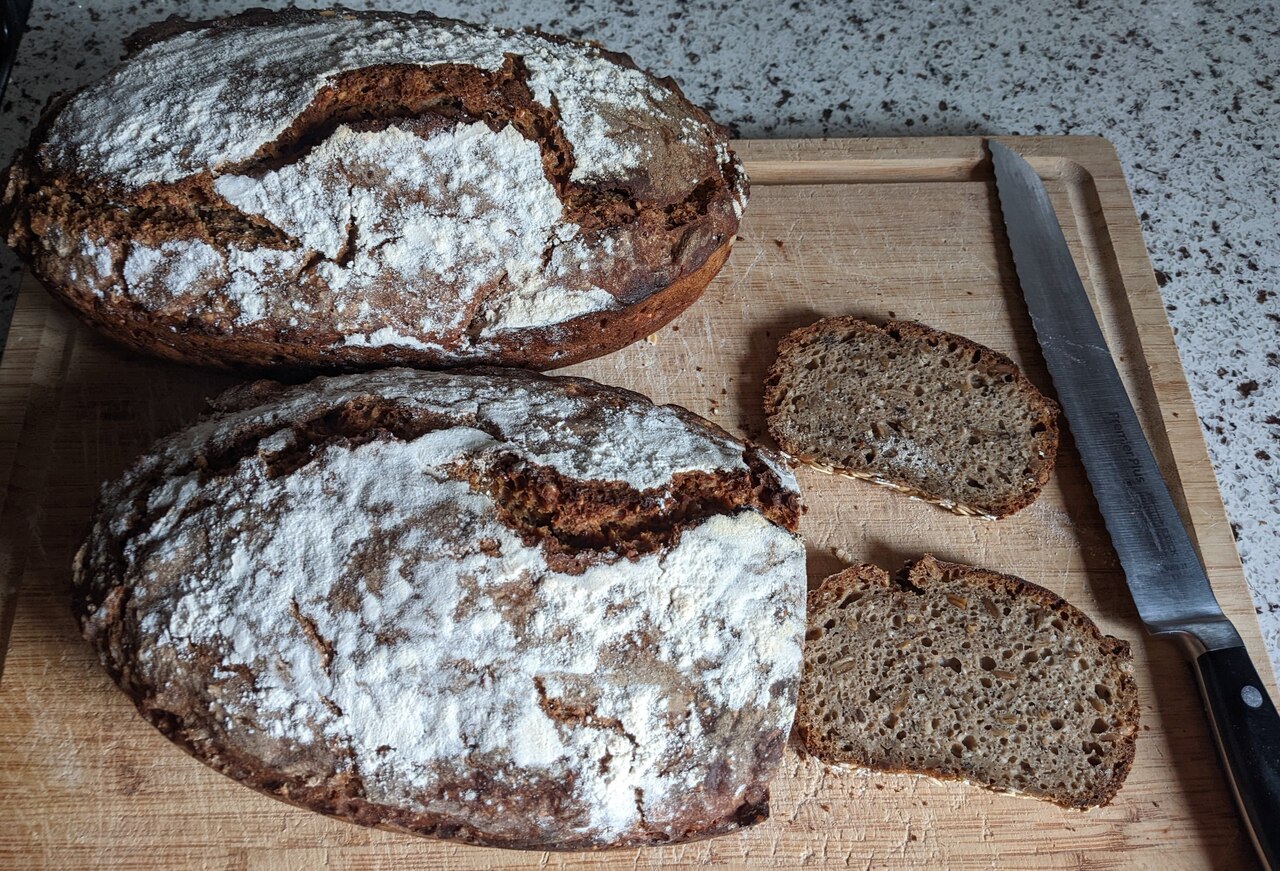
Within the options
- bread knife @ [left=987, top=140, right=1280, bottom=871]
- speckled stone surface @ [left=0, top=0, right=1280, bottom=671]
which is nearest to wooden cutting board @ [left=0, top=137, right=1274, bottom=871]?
bread knife @ [left=987, top=140, right=1280, bottom=871]

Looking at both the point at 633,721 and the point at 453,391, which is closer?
the point at 633,721

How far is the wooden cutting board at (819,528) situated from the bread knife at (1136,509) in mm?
56

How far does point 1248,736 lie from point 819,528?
93 cm

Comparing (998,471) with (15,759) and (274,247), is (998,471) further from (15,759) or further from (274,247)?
(15,759)

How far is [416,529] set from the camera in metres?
1.46

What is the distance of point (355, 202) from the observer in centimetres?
170

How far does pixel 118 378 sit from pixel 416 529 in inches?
39.5

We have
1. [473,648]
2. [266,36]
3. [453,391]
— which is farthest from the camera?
[266,36]

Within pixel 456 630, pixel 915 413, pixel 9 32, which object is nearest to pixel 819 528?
pixel 915 413

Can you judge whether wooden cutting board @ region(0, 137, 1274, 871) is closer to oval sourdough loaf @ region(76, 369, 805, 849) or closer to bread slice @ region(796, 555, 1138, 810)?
bread slice @ region(796, 555, 1138, 810)

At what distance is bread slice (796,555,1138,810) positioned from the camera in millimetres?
1769

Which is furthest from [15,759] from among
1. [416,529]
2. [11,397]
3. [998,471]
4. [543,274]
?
[998,471]

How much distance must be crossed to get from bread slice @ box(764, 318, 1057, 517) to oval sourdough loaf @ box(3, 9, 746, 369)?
42cm

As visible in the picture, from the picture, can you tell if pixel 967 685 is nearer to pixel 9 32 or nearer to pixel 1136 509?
pixel 1136 509
